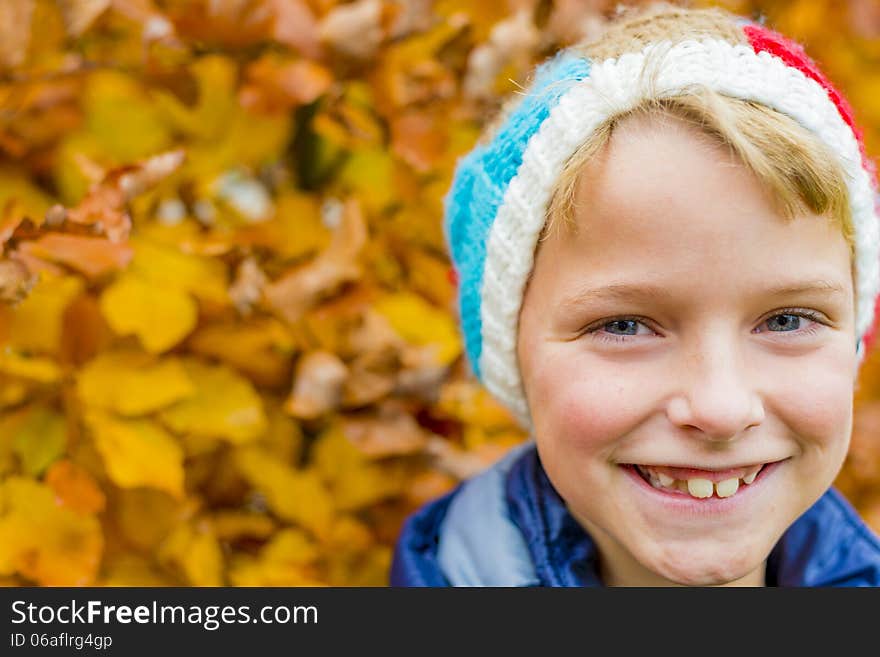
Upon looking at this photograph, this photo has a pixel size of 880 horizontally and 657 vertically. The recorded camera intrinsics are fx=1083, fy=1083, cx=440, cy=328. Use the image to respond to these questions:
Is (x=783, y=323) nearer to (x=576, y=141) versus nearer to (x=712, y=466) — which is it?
(x=712, y=466)

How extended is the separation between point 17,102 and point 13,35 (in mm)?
85

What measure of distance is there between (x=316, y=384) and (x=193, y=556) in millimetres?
281

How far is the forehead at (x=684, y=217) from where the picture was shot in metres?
1.12

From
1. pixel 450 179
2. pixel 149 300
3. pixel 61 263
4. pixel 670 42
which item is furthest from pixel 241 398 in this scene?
pixel 670 42

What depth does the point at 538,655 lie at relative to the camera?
1.29 meters

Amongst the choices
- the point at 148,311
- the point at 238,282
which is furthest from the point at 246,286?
the point at 148,311

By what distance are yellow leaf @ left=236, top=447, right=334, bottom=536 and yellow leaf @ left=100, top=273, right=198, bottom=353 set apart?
219 mm

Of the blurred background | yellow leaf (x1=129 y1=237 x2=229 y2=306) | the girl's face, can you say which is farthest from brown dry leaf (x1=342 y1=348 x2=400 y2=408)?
the girl's face

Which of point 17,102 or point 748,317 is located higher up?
point 17,102

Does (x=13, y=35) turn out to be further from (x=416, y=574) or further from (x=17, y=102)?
(x=416, y=574)

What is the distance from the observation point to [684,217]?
44.0 inches

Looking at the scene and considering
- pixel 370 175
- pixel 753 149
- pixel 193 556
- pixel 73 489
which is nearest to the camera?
pixel 753 149

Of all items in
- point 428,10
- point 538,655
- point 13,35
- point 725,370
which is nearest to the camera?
point 725,370

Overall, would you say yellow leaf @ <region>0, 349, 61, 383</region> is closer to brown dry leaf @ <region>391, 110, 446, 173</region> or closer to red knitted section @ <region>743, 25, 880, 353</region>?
brown dry leaf @ <region>391, 110, 446, 173</region>
